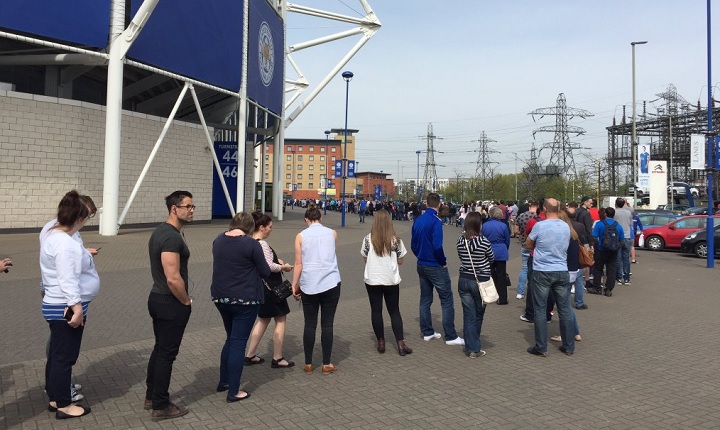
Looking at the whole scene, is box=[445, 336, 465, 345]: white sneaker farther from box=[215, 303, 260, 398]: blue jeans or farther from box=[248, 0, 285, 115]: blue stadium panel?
box=[248, 0, 285, 115]: blue stadium panel

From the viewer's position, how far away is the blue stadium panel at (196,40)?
20.9 meters

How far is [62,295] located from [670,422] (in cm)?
474

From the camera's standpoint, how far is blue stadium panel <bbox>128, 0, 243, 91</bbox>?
20.9 metres

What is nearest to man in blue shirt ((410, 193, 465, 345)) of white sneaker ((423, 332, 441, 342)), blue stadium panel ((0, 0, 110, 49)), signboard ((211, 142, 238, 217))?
white sneaker ((423, 332, 441, 342))

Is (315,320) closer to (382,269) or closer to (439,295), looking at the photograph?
(382,269)

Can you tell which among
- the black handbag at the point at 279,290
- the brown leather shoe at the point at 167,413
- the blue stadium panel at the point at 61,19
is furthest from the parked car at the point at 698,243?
the blue stadium panel at the point at 61,19

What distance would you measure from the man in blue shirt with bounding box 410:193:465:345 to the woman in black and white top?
12.5 inches

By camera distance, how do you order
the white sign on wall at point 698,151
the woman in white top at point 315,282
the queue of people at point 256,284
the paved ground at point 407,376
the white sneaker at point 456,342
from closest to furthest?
the queue of people at point 256,284, the paved ground at point 407,376, the woman in white top at point 315,282, the white sneaker at point 456,342, the white sign on wall at point 698,151

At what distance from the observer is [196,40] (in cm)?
2312

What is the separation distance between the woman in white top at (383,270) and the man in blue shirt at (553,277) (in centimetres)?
157

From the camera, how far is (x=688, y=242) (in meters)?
19.2

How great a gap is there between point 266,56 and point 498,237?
23.4 metres

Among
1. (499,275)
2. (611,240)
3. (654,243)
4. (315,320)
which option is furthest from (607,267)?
(654,243)

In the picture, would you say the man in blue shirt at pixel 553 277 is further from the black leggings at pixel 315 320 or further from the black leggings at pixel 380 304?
the black leggings at pixel 315 320
